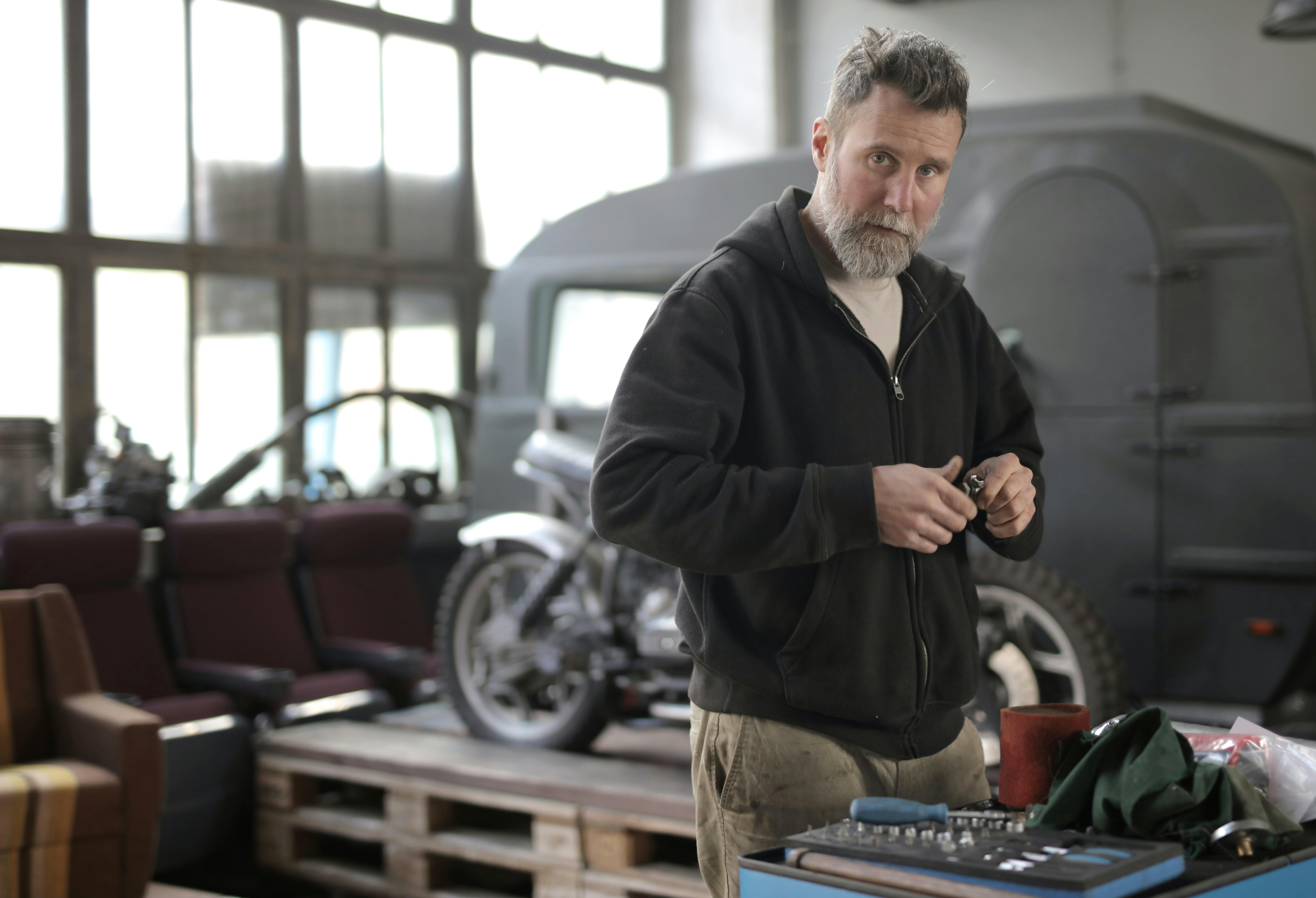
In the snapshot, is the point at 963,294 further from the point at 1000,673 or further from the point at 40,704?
the point at 40,704

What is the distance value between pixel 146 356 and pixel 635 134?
13.2 ft

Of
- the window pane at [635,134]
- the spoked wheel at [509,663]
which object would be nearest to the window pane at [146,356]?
the spoked wheel at [509,663]

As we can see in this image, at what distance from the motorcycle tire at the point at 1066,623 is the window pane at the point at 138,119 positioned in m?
4.60

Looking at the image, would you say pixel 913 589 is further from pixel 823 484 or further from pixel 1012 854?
pixel 1012 854

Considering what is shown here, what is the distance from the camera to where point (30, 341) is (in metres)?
5.81

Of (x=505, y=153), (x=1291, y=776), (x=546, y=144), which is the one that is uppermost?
(x=546, y=144)

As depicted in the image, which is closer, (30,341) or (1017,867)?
(1017,867)

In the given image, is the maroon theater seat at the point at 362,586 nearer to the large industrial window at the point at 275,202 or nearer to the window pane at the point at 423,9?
the large industrial window at the point at 275,202

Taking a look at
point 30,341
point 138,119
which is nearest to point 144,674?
point 30,341

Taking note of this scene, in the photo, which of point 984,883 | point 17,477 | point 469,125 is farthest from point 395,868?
point 469,125

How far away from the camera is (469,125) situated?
7.89 meters

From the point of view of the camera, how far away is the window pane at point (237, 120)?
6.52 meters

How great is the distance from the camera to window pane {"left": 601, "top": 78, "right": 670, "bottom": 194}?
893 cm

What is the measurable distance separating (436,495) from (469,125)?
107 inches
